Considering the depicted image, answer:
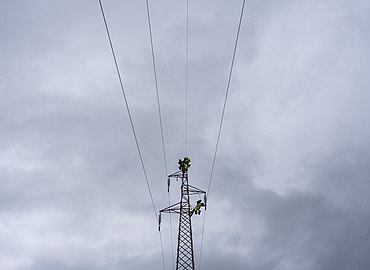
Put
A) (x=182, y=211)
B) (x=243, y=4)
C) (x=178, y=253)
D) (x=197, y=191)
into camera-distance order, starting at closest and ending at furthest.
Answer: (x=243, y=4)
(x=178, y=253)
(x=182, y=211)
(x=197, y=191)

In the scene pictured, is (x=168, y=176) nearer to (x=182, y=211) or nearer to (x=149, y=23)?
(x=182, y=211)

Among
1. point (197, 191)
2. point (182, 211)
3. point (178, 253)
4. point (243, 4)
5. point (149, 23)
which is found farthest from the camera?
point (197, 191)

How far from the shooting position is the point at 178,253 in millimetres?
31594

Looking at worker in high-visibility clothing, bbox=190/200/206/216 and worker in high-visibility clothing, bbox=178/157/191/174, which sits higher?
worker in high-visibility clothing, bbox=178/157/191/174

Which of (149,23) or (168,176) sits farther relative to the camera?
(168,176)

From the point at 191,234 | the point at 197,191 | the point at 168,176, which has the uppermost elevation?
the point at 168,176

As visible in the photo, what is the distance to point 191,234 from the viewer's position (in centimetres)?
3278

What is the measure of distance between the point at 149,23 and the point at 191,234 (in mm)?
21721

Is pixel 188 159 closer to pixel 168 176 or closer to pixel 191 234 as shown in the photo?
pixel 168 176

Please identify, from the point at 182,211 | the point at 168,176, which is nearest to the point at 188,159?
the point at 168,176

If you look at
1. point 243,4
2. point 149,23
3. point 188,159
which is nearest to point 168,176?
point 188,159

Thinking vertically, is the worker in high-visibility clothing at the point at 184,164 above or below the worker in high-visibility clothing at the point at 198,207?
above

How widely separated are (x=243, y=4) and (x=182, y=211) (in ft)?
77.7

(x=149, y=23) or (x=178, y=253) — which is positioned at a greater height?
(x=149, y=23)
